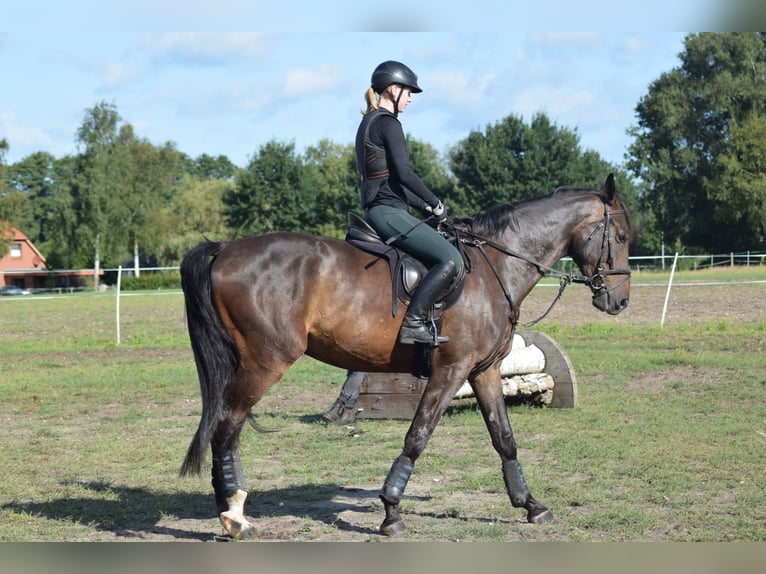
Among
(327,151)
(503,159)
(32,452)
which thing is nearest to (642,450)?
(32,452)

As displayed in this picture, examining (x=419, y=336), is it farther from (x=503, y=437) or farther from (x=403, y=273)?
(x=503, y=437)

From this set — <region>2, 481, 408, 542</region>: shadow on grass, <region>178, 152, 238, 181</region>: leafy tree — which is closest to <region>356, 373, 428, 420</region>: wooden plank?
<region>2, 481, 408, 542</region>: shadow on grass

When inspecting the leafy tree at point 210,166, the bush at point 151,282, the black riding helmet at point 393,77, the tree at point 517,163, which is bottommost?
the bush at point 151,282

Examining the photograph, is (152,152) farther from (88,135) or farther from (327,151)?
(327,151)

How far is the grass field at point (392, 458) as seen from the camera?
6242mm

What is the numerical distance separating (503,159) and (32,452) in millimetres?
59458

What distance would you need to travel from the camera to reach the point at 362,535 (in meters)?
6.06

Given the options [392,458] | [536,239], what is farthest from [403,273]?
[392,458]

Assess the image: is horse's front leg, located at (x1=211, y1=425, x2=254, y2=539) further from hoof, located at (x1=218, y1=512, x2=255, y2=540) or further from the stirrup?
the stirrup

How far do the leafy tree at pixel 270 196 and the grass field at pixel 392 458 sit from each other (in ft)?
193

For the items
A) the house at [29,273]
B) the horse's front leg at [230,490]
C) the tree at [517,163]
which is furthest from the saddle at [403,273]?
the tree at [517,163]

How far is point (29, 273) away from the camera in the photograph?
60156 mm

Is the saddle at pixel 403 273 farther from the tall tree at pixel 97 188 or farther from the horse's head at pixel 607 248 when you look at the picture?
the tall tree at pixel 97 188

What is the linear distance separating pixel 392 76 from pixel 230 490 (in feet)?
11.5
